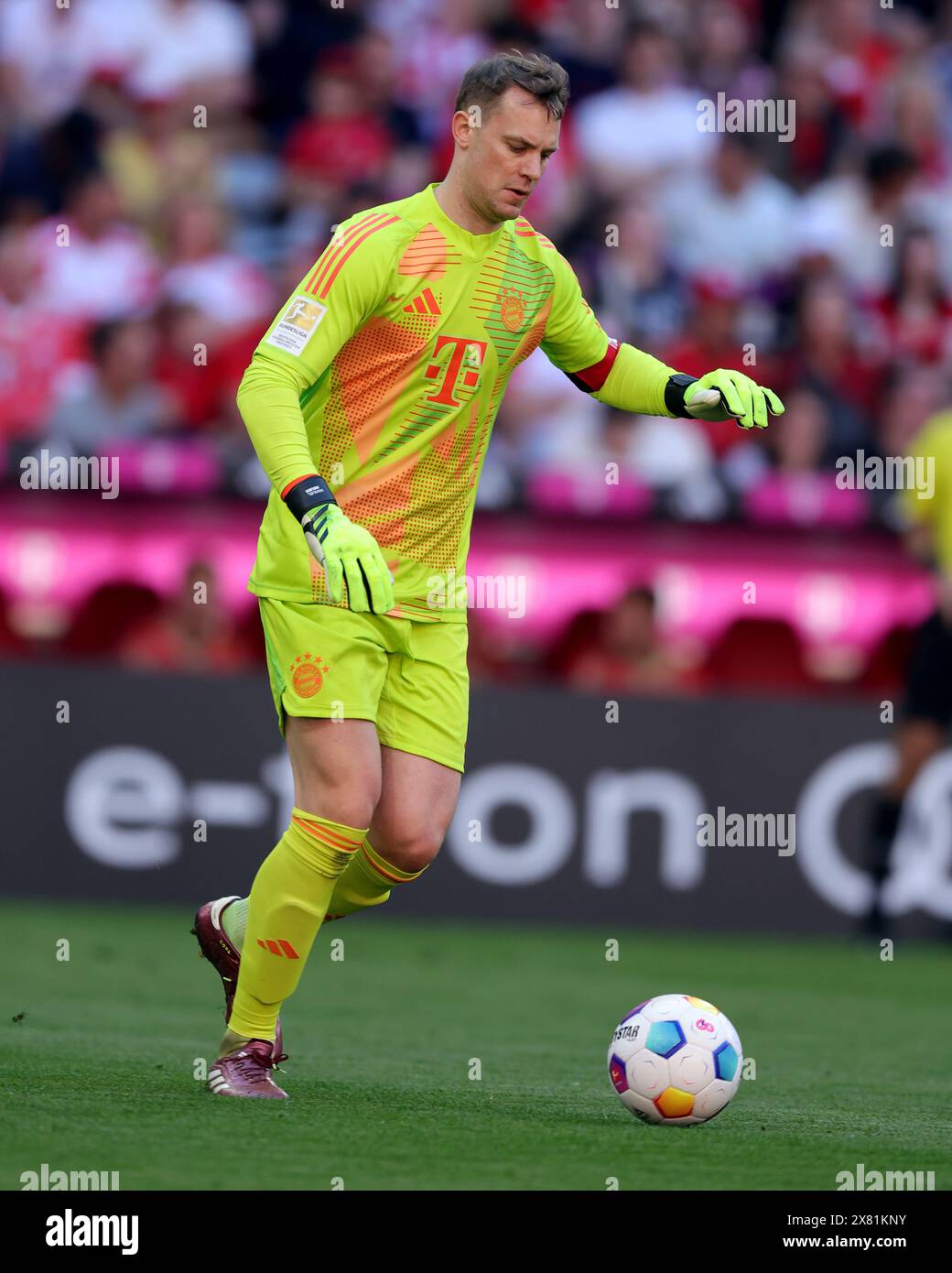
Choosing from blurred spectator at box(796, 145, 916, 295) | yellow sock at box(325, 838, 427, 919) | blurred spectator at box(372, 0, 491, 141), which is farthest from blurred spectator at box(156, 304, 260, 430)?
yellow sock at box(325, 838, 427, 919)

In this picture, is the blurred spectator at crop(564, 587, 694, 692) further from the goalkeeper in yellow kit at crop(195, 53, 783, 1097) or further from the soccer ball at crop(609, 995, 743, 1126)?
the soccer ball at crop(609, 995, 743, 1126)

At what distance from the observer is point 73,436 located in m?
11.5

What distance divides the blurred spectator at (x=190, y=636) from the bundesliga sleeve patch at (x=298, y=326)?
203 inches

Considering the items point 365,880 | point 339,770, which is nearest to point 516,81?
point 339,770

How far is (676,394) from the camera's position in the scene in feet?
19.4

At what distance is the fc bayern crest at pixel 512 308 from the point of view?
18.5 feet

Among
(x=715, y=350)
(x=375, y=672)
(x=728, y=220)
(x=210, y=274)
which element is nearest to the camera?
(x=375, y=672)

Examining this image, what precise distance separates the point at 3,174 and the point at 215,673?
4581mm

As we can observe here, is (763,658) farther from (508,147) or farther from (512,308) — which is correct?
(508,147)

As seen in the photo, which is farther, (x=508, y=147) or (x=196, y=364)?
(x=196, y=364)

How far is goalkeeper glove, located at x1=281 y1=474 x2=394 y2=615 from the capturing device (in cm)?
486

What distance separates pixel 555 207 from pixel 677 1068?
856cm

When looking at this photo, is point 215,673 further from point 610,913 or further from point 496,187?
point 496,187

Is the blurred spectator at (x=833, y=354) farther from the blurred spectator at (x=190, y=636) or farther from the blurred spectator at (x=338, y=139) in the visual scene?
the blurred spectator at (x=190, y=636)
